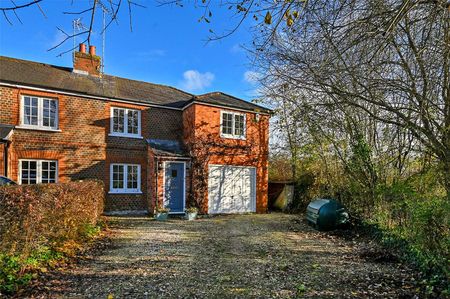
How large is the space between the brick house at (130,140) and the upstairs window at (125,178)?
0.05 m

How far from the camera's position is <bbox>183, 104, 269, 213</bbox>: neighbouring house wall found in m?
13.9

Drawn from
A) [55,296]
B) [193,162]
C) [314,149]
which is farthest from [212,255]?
[314,149]

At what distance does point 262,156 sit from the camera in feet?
51.9

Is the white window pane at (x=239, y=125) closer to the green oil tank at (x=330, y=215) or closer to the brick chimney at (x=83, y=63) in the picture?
the green oil tank at (x=330, y=215)

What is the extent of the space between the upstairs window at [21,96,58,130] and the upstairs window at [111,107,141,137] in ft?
8.01

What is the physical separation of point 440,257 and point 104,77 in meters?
16.0

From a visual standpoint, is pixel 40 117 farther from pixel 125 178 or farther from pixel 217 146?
pixel 217 146

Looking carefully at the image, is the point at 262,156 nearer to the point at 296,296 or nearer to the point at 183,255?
the point at 183,255

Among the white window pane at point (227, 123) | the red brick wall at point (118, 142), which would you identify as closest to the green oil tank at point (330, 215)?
the red brick wall at point (118, 142)

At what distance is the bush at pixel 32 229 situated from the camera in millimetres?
4996

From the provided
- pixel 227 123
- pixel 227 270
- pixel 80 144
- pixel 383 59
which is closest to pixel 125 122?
pixel 80 144

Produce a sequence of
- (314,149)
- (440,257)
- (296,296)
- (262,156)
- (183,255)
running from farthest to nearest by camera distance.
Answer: (262,156) < (314,149) < (183,255) < (440,257) < (296,296)

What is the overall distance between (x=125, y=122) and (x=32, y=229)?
9.57 meters

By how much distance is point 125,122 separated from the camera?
1441cm
